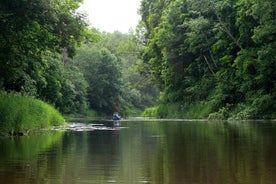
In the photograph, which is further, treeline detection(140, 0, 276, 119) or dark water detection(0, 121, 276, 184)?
treeline detection(140, 0, 276, 119)

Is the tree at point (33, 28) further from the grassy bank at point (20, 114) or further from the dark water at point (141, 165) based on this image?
the dark water at point (141, 165)

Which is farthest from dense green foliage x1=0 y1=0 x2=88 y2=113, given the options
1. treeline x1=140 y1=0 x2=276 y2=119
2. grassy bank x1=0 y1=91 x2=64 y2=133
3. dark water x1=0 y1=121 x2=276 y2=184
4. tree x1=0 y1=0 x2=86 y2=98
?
treeline x1=140 y1=0 x2=276 y2=119

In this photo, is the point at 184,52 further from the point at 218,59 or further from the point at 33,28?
the point at 33,28

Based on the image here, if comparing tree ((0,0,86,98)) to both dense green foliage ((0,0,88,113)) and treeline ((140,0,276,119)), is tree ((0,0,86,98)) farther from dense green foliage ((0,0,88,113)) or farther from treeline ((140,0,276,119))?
treeline ((140,0,276,119))

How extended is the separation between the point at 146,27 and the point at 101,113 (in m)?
22.7

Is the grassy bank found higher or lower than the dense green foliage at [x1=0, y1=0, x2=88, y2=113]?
lower

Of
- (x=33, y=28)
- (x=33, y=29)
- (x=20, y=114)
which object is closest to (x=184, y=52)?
(x=20, y=114)

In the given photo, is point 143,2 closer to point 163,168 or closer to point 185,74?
point 185,74

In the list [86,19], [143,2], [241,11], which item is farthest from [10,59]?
[143,2]

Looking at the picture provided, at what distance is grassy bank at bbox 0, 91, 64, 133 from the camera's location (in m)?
18.3

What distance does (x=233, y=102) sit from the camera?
41844 mm

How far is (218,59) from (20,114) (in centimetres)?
3003

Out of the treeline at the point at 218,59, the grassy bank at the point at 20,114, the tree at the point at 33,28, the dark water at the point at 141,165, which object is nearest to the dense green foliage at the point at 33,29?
the tree at the point at 33,28

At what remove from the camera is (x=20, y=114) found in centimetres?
1939
